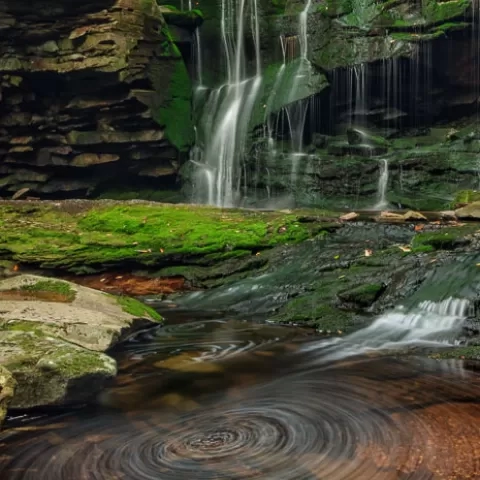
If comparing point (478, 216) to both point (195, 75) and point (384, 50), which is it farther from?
point (195, 75)

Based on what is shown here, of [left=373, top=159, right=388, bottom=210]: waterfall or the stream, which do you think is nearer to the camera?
the stream

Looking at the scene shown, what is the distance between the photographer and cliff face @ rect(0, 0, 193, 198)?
19.6 meters

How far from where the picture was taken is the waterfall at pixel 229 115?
70.9 feet

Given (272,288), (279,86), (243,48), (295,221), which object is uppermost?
(243,48)

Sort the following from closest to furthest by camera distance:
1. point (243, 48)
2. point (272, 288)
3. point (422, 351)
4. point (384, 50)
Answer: point (422, 351) < point (272, 288) < point (384, 50) < point (243, 48)

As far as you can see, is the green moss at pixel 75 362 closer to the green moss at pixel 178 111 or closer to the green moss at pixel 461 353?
the green moss at pixel 461 353

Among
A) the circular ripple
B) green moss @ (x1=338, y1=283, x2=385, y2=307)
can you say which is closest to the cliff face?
green moss @ (x1=338, y1=283, x2=385, y2=307)

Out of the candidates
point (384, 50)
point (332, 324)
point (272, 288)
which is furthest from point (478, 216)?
point (384, 50)

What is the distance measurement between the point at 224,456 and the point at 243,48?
2214 centimetres

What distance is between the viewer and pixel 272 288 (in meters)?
10.7

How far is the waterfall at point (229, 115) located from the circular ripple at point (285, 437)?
16083 millimetres

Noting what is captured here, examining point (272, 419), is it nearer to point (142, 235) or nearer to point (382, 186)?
point (142, 235)

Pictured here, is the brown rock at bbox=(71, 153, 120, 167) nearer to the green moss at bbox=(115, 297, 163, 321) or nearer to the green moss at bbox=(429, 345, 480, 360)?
the green moss at bbox=(115, 297, 163, 321)

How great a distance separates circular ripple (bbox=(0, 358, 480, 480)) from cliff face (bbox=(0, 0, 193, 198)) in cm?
1663
